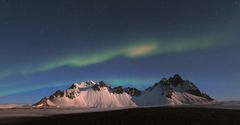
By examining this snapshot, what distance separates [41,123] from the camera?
39.0 m

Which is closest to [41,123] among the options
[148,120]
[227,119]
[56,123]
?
[56,123]

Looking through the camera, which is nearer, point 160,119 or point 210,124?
point 210,124

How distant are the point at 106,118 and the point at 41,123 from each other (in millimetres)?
7981

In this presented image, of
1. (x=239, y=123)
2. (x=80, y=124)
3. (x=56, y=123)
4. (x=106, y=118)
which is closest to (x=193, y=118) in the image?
(x=239, y=123)

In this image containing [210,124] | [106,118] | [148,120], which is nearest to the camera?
[210,124]

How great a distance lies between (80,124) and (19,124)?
27.6ft

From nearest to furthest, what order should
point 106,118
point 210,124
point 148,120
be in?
point 210,124 < point 148,120 < point 106,118

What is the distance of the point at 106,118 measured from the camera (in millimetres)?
40656

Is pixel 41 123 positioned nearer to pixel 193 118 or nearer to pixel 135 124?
pixel 135 124

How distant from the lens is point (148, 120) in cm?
3781

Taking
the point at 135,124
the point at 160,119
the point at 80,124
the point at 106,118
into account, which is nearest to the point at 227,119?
the point at 160,119

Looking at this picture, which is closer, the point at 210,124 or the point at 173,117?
the point at 210,124

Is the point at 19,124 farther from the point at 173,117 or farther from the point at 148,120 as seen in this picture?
the point at 173,117

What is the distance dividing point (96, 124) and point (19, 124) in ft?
33.7
